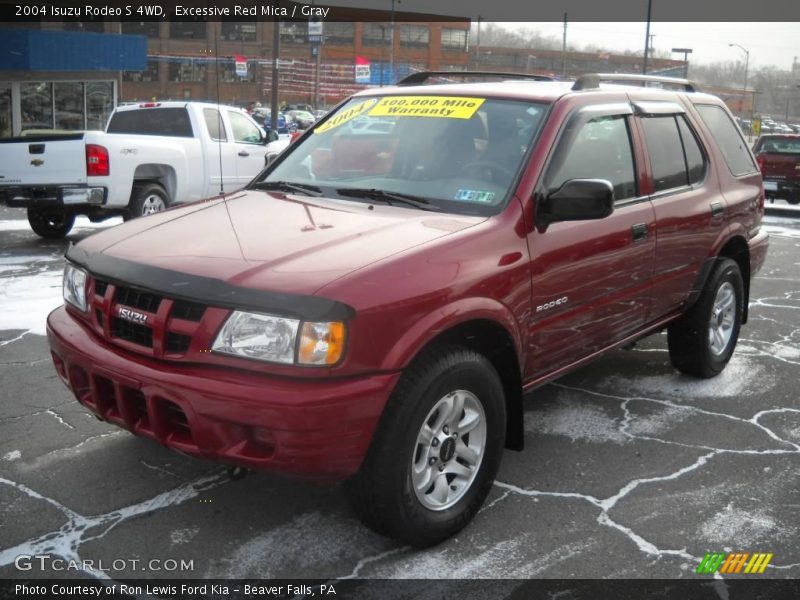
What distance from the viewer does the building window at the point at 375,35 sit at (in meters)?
90.0

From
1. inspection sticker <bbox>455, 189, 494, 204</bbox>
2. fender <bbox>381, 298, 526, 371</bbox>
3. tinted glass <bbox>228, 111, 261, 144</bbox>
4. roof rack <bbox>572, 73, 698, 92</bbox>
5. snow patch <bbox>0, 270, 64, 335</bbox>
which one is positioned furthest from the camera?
tinted glass <bbox>228, 111, 261, 144</bbox>

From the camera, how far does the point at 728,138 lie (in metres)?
5.55

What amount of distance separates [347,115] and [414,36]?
297ft

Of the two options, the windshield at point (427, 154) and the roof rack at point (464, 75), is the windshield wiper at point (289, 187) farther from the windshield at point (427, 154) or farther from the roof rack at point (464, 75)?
the roof rack at point (464, 75)

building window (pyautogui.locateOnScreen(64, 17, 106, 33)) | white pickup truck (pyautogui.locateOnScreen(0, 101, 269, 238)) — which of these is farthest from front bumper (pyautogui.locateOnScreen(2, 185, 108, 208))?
building window (pyautogui.locateOnScreen(64, 17, 106, 33))

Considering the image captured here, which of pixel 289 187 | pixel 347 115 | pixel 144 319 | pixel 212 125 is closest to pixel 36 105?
pixel 212 125

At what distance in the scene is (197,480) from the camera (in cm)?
375

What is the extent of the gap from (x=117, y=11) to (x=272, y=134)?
1963 cm

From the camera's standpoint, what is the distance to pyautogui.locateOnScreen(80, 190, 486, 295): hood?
2.93m

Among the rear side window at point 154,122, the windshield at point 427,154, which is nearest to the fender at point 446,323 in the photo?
the windshield at point 427,154

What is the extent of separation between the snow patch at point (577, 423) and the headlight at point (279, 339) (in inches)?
80.1

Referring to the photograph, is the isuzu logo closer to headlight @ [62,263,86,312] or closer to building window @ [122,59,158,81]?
headlight @ [62,263,86,312]

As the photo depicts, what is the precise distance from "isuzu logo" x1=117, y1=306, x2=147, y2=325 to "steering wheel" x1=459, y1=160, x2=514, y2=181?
5.19 ft

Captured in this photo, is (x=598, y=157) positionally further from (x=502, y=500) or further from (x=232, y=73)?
(x=232, y=73)
